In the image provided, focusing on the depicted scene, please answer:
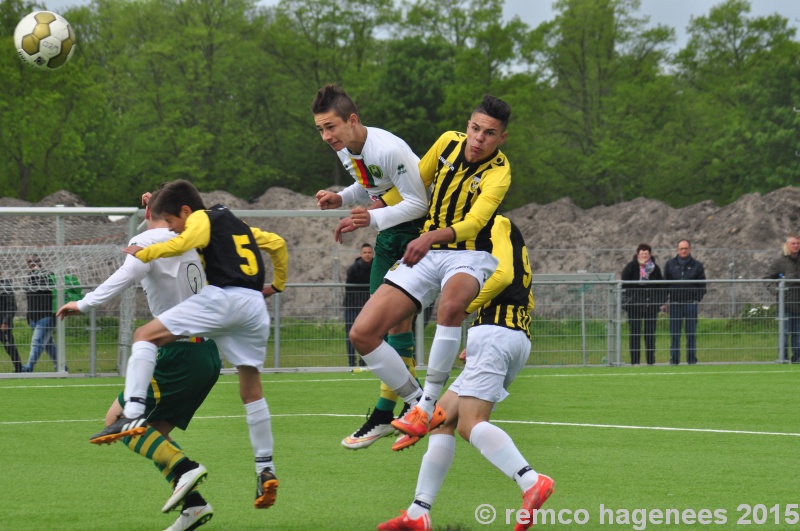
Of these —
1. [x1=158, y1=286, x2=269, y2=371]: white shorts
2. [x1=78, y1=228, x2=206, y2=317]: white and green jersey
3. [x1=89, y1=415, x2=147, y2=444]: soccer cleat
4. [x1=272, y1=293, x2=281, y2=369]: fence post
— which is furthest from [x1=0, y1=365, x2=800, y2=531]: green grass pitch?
[x1=272, y1=293, x2=281, y2=369]: fence post

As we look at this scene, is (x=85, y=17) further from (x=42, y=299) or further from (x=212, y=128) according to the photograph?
(x=42, y=299)

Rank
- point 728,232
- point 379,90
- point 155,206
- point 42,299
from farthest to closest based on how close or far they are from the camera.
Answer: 1. point 379,90
2. point 728,232
3. point 42,299
4. point 155,206

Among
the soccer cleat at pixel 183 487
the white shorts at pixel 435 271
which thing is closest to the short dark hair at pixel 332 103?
the white shorts at pixel 435 271

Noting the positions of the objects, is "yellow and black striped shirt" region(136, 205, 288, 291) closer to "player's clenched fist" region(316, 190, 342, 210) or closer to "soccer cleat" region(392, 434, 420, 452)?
"player's clenched fist" region(316, 190, 342, 210)

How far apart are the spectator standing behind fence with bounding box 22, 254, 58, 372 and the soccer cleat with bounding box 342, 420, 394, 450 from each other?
9.56 metres

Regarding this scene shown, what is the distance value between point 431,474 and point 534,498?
73cm

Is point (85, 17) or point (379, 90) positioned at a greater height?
point (85, 17)

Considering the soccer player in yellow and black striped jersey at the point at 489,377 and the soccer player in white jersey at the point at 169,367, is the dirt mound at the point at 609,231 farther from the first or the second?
the soccer player in yellow and black striped jersey at the point at 489,377

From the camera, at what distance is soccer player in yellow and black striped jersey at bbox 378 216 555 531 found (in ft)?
21.4

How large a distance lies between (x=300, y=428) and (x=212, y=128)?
51626 mm

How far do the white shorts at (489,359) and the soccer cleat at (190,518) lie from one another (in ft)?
5.40

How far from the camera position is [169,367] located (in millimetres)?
7227

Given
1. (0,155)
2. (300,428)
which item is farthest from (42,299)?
(0,155)

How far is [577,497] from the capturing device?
7777 millimetres
